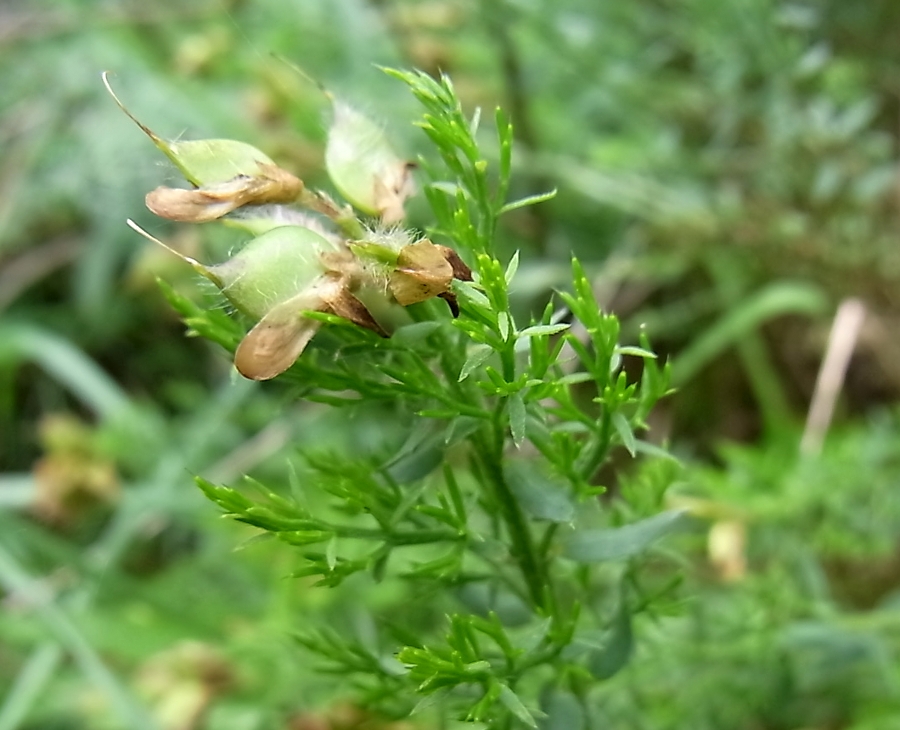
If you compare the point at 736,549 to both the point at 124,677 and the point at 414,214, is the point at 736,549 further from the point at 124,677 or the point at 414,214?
the point at 124,677

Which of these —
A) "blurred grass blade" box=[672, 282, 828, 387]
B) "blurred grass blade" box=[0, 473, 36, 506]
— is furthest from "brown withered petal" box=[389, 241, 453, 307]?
"blurred grass blade" box=[0, 473, 36, 506]

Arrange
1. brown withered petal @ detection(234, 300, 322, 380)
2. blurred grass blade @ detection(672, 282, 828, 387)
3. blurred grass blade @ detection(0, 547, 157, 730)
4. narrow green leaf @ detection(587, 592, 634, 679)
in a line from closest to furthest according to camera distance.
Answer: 1. brown withered petal @ detection(234, 300, 322, 380)
2. narrow green leaf @ detection(587, 592, 634, 679)
3. blurred grass blade @ detection(0, 547, 157, 730)
4. blurred grass blade @ detection(672, 282, 828, 387)

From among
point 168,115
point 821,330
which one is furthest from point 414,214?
point 821,330

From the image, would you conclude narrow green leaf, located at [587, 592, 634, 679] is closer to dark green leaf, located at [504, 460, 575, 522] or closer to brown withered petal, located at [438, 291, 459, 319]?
dark green leaf, located at [504, 460, 575, 522]

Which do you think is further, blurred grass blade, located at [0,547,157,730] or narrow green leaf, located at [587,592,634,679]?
blurred grass blade, located at [0,547,157,730]

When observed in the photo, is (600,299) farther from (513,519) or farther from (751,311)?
(513,519)
